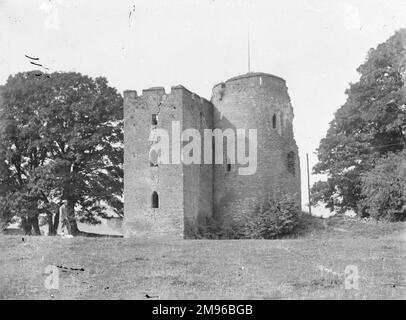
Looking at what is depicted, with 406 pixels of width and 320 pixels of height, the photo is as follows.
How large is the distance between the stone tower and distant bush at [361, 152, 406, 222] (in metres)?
4.70

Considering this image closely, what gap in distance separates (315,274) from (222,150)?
16369mm

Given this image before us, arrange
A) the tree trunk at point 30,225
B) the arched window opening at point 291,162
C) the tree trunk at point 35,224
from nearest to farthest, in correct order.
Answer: the arched window opening at point 291,162 < the tree trunk at point 30,225 < the tree trunk at point 35,224

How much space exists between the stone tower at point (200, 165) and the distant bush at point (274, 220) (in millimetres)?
740

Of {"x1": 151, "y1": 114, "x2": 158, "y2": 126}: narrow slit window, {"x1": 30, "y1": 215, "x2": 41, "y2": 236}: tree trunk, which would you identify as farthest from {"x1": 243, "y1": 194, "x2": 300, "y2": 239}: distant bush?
{"x1": 30, "y1": 215, "x2": 41, "y2": 236}: tree trunk

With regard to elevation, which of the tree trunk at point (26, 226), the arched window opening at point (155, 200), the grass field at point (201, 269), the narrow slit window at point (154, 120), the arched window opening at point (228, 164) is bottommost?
the grass field at point (201, 269)

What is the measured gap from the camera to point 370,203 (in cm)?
2777

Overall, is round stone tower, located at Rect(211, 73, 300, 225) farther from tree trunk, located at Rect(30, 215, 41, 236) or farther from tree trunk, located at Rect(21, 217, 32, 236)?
tree trunk, located at Rect(21, 217, 32, 236)

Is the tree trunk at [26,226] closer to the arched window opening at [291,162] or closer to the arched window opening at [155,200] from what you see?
the arched window opening at [155,200]

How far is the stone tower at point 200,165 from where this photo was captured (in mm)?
26656

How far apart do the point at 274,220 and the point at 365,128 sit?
7.25 m

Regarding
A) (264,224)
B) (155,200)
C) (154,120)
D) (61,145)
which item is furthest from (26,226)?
(264,224)

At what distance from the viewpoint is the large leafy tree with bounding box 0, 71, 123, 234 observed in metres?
30.2

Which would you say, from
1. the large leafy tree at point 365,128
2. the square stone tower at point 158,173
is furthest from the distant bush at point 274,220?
the large leafy tree at point 365,128

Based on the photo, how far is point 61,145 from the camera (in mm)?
31141
